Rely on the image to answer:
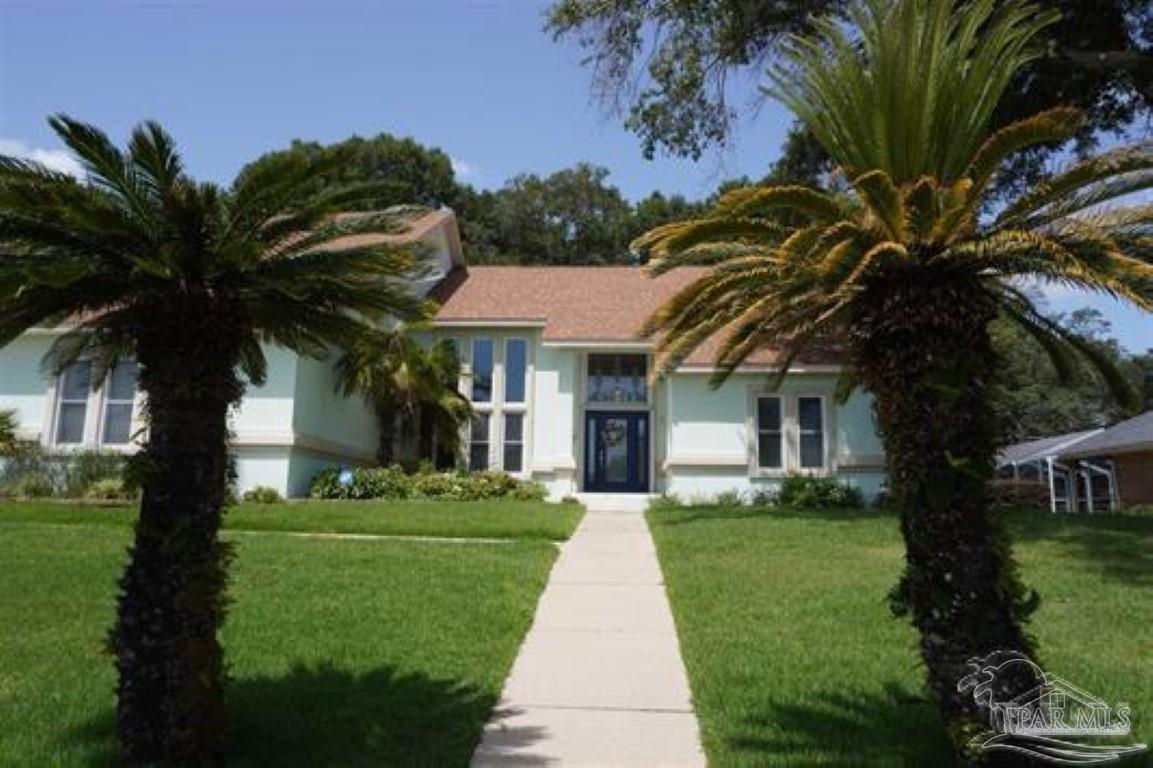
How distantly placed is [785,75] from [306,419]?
1566 cm

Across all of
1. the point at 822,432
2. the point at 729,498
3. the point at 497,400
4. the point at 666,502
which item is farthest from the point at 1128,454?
the point at 497,400

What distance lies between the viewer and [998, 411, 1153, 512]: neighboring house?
3156 centimetres

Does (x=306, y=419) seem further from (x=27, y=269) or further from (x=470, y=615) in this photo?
(x=27, y=269)

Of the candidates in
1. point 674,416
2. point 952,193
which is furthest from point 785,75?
point 674,416

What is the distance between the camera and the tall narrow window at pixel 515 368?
24.2 meters

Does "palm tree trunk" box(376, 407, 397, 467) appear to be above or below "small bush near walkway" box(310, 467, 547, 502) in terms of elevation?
above

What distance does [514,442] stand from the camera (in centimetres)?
2389

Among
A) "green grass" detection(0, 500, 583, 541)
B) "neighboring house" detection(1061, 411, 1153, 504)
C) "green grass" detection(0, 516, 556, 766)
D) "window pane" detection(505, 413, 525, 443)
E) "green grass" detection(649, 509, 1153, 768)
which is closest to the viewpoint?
"green grass" detection(0, 516, 556, 766)

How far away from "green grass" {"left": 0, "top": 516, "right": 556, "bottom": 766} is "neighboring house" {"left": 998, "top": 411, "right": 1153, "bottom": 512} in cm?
2273

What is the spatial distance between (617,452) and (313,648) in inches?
654

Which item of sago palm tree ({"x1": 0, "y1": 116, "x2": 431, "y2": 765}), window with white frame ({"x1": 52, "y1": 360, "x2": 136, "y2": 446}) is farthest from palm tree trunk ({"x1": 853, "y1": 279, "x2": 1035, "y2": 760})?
window with white frame ({"x1": 52, "y1": 360, "x2": 136, "y2": 446})

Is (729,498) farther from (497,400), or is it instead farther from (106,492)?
(106,492)

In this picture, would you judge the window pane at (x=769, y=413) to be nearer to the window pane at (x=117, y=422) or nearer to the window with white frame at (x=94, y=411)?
the window with white frame at (x=94, y=411)

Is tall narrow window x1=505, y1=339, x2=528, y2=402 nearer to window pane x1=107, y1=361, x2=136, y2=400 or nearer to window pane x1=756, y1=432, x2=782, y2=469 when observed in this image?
window pane x1=756, y1=432, x2=782, y2=469
